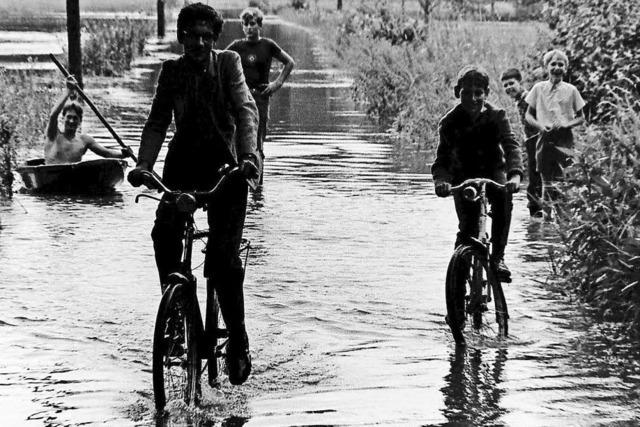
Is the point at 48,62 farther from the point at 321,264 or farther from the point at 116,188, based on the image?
the point at 321,264

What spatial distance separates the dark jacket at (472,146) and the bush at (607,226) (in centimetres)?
91

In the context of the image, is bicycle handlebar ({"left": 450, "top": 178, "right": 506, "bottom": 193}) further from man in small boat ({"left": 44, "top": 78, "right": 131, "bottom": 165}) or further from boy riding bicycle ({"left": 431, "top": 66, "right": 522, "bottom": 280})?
man in small boat ({"left": 44, "top": 78, "right": 131, "bottom": 165})

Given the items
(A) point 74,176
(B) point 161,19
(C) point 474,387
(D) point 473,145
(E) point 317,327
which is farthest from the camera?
(B) point 161,19

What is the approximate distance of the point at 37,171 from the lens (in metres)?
15.2

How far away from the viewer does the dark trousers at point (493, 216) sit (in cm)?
885

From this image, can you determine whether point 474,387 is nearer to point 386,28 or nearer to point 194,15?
point 194,15

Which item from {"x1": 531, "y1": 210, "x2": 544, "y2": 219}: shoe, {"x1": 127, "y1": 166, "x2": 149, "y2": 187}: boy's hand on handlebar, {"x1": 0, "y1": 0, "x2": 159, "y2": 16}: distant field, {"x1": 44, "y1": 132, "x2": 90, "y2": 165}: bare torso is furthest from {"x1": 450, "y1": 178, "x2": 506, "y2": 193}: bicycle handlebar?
{"x1": 0, "y1": 0, "x2": 159, "y2": 16}: distant field

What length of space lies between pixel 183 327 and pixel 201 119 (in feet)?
3.34

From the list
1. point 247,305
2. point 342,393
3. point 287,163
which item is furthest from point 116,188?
point 342,393

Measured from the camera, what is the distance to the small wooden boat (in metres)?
15.2

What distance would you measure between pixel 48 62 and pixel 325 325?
1196 inches

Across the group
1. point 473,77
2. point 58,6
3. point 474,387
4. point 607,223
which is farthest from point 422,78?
point 58,6

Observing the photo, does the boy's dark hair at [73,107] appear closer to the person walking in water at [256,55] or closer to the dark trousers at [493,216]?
the person walking in water at [256,55]

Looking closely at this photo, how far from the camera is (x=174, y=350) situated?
7.04 m
